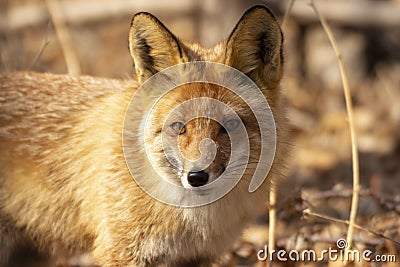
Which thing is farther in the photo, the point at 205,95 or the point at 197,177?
the point at 205,95

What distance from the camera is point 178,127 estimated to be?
444 centimetres

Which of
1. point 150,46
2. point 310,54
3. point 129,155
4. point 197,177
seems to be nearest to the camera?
point 197,177

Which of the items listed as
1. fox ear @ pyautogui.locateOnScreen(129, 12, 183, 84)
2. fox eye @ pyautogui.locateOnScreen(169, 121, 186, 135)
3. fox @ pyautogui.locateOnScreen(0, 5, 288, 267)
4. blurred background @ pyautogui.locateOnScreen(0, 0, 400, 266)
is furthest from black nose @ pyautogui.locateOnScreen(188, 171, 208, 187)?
blurred background @ pyautogui.locateOnScreen(0, 0, 400, 266)

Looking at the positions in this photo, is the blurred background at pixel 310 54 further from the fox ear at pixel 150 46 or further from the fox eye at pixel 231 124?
the fox eye at pixel 231 124

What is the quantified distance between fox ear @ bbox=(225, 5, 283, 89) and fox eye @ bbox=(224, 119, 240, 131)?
412 mm

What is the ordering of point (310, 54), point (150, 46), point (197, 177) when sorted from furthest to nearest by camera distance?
1. point (310, 54)
2. point (150, 46)
3. point (197, 177)

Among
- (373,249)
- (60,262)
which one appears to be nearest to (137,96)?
(60,262)

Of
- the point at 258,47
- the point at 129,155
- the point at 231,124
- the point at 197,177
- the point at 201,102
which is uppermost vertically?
the point at 258,47

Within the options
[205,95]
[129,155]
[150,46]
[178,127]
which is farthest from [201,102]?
[129,155]

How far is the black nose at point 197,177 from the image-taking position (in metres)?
4.09

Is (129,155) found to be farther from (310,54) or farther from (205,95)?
(310,54)

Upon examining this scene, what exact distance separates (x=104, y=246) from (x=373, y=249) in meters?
2.27

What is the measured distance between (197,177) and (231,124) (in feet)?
1.77

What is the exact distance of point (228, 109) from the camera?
14.8 ft
